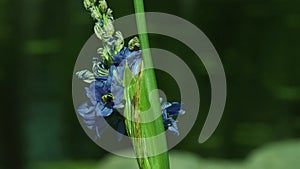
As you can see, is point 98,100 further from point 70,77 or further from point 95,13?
Answer: point 70,77

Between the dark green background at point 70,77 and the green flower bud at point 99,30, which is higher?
the dark green background at point 70,77

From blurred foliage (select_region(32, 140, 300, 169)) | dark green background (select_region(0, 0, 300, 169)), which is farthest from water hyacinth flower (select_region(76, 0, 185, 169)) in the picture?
dark green background (select_region(0, 0, 300, 169))

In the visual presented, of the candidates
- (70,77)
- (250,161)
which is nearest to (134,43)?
(250,161)

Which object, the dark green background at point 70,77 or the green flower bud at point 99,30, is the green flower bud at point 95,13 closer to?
the green flower bud at point 99,30

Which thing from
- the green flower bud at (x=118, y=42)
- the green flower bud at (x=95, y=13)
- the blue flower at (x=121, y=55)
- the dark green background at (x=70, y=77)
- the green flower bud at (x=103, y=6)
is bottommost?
the blue flower at (x=121, y=55)

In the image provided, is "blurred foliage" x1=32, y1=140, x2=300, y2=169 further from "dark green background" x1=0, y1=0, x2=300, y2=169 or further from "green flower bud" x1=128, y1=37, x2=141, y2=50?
"green flower bud" x1=128, y1=37, x2=141, y2=50

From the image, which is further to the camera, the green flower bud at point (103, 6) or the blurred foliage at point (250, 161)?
the blurred foliage at point (250, 161)

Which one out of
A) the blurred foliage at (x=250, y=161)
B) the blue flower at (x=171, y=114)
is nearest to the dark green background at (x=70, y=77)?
the blurred foliage at (x=250, y=161)
